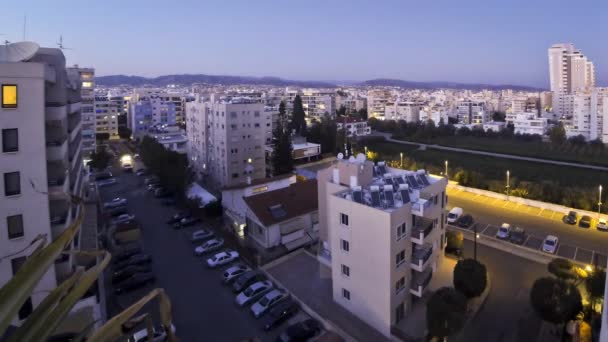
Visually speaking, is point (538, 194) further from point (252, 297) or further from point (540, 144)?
point (540, 144)

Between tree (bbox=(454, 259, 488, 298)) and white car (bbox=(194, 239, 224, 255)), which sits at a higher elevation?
tree (bbox=(454, 259, 488, 298))

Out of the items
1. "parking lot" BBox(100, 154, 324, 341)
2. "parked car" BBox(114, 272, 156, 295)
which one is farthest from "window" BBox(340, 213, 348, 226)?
Answer: "parked car" BBox(114, 272, 156, 295)

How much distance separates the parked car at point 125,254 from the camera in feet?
36.7

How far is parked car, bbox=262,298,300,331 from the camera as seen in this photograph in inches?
324

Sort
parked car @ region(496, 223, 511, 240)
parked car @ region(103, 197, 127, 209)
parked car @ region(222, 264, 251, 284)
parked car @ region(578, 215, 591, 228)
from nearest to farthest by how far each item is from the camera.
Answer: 1. parked car @ region(222, 264, 251, 284)
2. parked car @ region(496, 223, 511, 240)
3. parked car @ region(578, 215, 591, 228)
4. parked car @ region(103, 197, 127, 209)

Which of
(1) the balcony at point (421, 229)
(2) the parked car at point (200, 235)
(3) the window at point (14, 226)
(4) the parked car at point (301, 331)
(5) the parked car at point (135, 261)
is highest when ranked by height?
(3) the window at point (14, 226)

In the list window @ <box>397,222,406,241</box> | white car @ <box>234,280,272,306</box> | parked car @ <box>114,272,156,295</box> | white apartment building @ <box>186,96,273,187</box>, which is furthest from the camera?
white apartment building @ <box>186,96,273,187</box>

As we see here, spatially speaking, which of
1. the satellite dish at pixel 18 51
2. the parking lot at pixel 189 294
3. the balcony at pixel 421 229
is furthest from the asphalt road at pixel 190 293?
the satellite dish at pixel 18 51

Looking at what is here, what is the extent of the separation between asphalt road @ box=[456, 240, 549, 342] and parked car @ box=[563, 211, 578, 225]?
4.04m

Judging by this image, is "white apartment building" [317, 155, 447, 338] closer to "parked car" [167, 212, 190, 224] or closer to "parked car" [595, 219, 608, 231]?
"parked car" [595, 219, 608, 231]

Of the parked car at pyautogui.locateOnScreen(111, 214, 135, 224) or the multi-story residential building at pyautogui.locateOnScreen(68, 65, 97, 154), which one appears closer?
the parked car at pyautogui.locateOnScreen(111, 214, 135, 224)

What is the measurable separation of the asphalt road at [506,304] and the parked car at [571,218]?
4042mm

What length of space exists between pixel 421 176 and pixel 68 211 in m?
8.52

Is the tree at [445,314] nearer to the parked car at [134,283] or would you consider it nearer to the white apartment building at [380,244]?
the white apartment building at [380,244]
